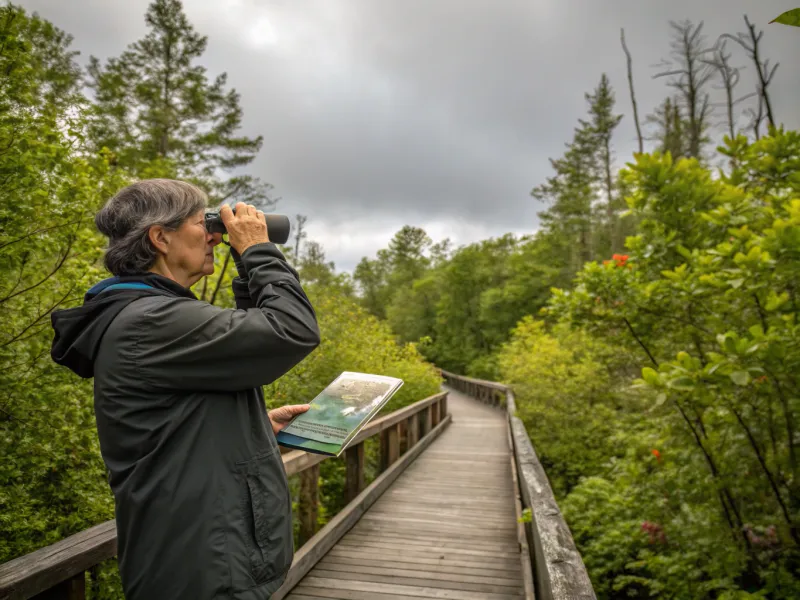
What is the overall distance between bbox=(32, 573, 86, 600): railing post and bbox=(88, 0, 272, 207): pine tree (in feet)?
45.1

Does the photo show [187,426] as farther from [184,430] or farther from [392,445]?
[392,445]

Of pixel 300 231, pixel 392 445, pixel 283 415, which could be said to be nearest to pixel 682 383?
pixel 283 415

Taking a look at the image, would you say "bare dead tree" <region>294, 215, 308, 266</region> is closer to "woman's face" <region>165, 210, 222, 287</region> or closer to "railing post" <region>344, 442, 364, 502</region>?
"railing post" <region>344, 442, 364, 502</region>

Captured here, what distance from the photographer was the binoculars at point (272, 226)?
55.0 inches

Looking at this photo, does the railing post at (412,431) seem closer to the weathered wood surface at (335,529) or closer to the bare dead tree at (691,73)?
the weathered wood surface at (335,529)

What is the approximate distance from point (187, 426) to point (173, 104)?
57.1 feet

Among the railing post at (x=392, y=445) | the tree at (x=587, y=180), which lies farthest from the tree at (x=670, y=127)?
the railing post at (x=392, y=445)

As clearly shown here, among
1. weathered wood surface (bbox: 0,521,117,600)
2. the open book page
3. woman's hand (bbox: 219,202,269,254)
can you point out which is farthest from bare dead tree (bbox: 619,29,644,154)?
weathered wood surface (bbox: 0,521,117,600)

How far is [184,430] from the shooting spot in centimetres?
114

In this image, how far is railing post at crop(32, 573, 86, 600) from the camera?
143cm

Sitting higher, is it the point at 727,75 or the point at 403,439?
the point at 727,75

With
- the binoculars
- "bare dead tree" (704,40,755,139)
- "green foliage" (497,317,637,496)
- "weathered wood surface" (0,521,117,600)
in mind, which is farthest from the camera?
"bare dead tree" (704,40,755,139)

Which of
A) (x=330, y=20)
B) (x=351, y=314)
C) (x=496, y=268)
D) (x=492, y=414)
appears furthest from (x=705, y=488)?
(x=496, y=268)

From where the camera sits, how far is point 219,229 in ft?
4.61
